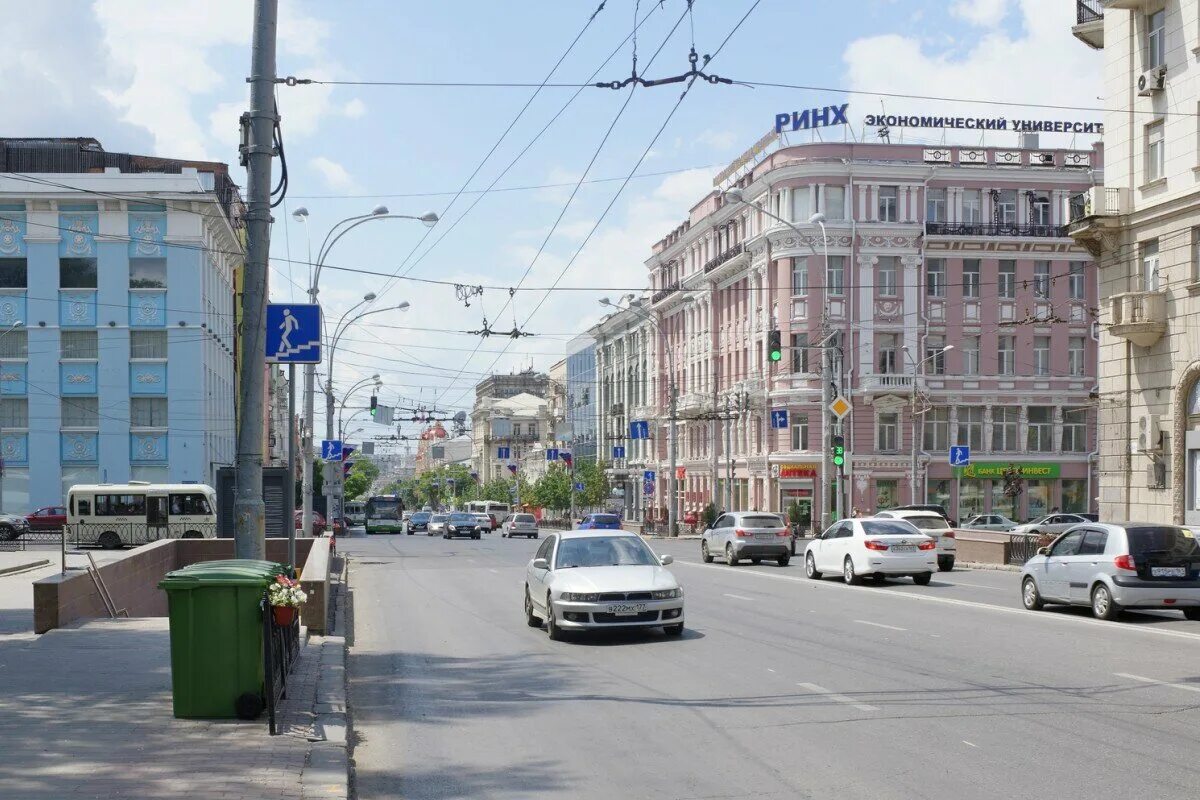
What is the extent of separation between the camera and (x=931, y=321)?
6688 centimetres

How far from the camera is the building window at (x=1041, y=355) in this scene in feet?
222

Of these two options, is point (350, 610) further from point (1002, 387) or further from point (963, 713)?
point (1002, 387)

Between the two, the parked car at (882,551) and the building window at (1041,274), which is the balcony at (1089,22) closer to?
the parked car at (882,551)

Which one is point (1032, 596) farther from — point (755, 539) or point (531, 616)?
point (755, 539)

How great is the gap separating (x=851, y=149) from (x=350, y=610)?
48448 millimetres

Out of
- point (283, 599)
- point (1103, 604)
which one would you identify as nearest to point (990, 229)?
point (1103, 604)

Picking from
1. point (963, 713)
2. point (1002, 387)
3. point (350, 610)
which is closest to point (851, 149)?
point (1002, 387)

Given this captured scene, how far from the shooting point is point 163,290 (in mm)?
62125

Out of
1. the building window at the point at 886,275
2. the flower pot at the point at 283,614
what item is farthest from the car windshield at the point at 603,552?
the building window at the point at 886,275

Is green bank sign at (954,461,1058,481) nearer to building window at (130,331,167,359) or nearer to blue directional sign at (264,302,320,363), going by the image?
building window at (130,331,167,359)

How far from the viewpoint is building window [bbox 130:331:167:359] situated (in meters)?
62.1

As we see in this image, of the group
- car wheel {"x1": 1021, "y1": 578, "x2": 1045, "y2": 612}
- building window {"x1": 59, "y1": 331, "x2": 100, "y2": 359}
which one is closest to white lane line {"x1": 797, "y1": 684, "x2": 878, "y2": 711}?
car wheel {"x1": 1021, "y1": 578, "x2": 1045, "y2": 612}

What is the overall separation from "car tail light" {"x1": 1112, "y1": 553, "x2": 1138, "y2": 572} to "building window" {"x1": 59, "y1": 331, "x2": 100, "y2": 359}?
5238 cm

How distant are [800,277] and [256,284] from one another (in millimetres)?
54721
